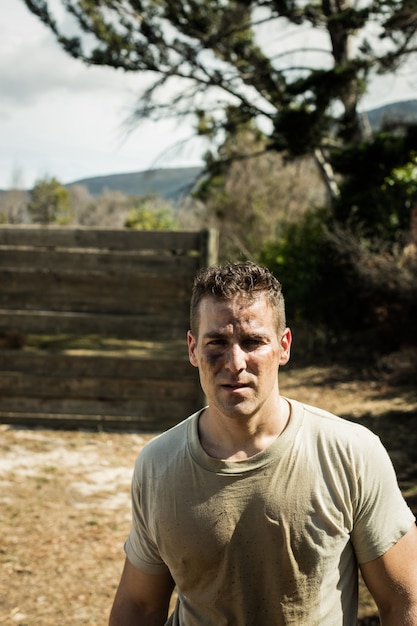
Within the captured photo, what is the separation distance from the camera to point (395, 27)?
14.8m

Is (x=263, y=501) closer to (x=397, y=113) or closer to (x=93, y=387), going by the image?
(x=93, y=387)

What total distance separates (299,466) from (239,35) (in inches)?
701

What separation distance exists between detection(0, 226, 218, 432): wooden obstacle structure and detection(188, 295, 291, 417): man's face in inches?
210

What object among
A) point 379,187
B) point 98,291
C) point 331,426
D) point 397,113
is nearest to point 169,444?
point 331,426

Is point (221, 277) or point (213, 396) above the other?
point (221, 277)

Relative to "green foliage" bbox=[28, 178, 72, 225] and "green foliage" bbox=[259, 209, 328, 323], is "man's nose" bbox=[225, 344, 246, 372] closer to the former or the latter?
"green foliage" bbox=[259, 209, 328, 323]

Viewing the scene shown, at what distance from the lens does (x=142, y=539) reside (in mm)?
2016

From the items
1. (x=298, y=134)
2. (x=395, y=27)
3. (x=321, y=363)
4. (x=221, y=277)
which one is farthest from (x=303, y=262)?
(x=221, y=277)

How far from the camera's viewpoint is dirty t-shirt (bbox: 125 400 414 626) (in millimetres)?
1834

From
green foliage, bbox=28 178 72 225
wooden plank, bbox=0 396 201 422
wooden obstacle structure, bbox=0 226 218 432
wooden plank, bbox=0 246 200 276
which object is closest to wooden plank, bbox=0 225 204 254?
wooden obstacle structure, bbox=0 226 218 432

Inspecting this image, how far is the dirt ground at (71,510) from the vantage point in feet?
13.0

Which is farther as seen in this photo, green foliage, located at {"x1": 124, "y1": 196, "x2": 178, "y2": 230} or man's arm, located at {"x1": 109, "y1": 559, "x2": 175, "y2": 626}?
green foliage, located at {"x1": 124, "y1": 196, "x2": 178, "y2": 230}

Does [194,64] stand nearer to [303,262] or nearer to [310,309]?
[303,262]

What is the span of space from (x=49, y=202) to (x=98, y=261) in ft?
169
